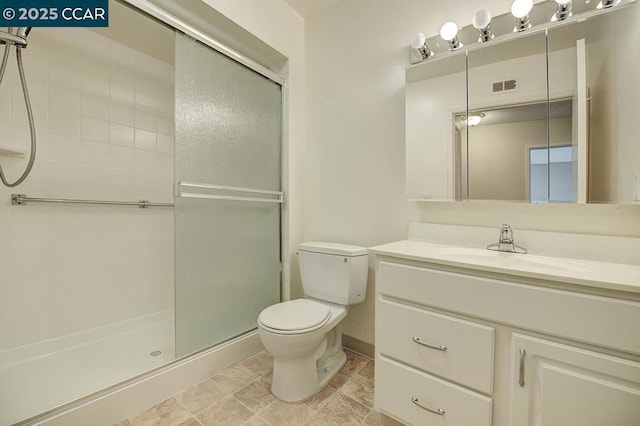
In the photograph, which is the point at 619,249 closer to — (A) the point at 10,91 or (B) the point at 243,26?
(B) the point at 243,26

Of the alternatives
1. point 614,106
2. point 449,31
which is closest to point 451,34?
point 449,31

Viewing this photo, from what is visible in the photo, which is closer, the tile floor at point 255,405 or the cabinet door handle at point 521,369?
the cabinet door handle at point 521,369

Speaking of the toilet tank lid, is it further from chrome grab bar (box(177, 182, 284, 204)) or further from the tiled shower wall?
the tiled shower wall

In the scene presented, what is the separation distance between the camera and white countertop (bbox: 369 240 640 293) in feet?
2.57

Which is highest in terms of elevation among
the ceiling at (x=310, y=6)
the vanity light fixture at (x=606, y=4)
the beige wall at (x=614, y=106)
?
the ceiling at (x=310, y=6)

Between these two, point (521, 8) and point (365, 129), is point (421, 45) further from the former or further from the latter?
point (365, 129)

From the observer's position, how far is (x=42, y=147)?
1.72m

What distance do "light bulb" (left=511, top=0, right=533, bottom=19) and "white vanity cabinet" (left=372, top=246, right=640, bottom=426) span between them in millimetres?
1202

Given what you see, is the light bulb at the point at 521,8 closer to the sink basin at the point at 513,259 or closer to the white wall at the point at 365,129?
the white wall at the point at 365,129

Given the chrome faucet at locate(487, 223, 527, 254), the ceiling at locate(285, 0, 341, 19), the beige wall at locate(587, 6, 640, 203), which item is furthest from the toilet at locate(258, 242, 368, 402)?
the ceiling at locate(285, 0, 341, 19)

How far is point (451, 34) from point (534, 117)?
1.99 ft

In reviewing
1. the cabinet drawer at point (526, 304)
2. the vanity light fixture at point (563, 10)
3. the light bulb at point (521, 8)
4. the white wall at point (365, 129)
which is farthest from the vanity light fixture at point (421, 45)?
the cabinet drawer at point (526, 304)

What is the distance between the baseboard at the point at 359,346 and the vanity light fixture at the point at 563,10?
2.01 m

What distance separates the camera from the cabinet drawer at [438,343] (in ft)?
3.14
